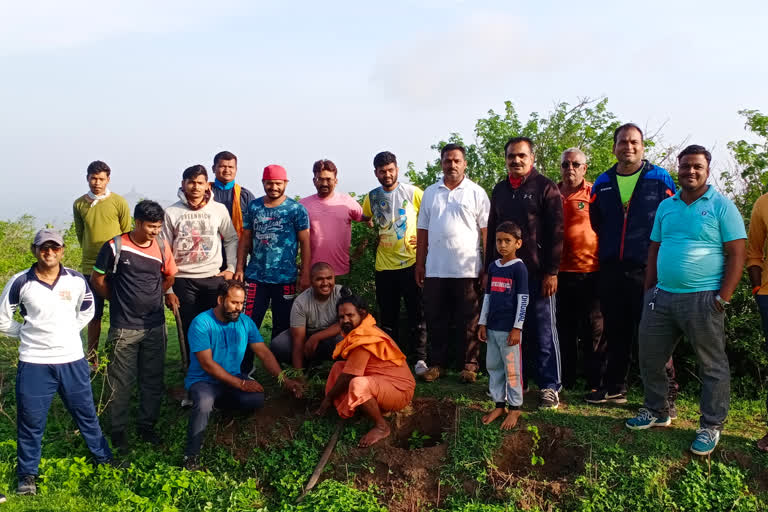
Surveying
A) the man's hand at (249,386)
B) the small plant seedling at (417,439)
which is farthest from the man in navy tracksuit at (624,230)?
the man's hand at (249,386)

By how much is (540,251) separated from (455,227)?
854 mm

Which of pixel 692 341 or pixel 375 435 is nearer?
pixel 692 341

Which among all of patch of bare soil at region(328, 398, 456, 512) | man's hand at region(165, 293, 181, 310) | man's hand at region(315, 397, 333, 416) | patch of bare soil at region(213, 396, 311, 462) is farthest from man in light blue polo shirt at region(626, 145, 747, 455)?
man's hand at region(165, 293, 181, 310)

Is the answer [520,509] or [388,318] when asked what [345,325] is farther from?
[520,509]

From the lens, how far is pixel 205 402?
520cm

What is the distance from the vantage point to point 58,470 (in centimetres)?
512

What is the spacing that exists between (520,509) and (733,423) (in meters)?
2.24

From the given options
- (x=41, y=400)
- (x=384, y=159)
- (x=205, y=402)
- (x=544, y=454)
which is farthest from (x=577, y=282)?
(x=41, y=400)

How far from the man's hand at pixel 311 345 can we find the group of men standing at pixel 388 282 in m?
0.02

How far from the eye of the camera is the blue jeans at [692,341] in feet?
14.6

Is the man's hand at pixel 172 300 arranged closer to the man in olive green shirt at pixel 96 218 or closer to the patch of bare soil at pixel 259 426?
the man in olive green shirt at pixel 96 218

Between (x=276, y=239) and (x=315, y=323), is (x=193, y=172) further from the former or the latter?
(x=315, y=323)

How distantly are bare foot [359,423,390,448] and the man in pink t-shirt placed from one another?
1822 millimetres

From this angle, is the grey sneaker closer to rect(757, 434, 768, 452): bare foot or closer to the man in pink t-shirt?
the man in pink t-shirt
